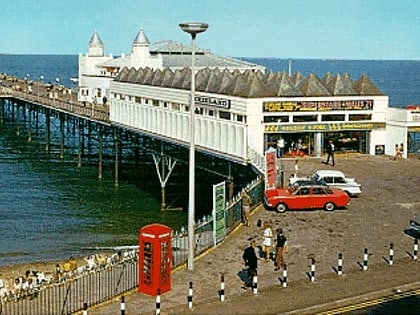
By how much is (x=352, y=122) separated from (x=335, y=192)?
11.7 meters

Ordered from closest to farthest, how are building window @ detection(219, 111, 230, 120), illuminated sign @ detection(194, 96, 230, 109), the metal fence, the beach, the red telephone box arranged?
1. the beach
2. the metal fence
3. the red telephone box
4. illuminated sign @ detection(194, 96, 230, 109)
5. building window @ detection(219, 111, 230, 120)

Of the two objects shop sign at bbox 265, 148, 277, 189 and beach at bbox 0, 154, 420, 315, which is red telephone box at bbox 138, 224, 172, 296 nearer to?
beach at bbox 0, 154, 420, 315

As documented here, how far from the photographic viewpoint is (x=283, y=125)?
123 ft

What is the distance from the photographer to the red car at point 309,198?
27344 millimetres

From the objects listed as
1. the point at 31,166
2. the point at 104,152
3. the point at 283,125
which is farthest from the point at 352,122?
the point at 104,152

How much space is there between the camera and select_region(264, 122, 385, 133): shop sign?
37.2 meters

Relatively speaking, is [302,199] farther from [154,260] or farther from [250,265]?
[154,260]

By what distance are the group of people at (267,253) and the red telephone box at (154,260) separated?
→ 6.25 ft

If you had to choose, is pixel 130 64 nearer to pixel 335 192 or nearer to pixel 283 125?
pixel 283 125

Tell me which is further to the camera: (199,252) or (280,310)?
(199,252)

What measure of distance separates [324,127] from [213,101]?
545 centimetres

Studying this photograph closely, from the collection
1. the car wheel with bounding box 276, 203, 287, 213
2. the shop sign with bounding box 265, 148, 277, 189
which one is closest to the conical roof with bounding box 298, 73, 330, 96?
the shop sign with bounding box 265, 148, 277, 189

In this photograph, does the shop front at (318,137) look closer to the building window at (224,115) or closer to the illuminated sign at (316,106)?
the illuminated sign at (316,106)

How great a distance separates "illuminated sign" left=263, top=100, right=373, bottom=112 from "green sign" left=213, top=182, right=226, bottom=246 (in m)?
13.8
